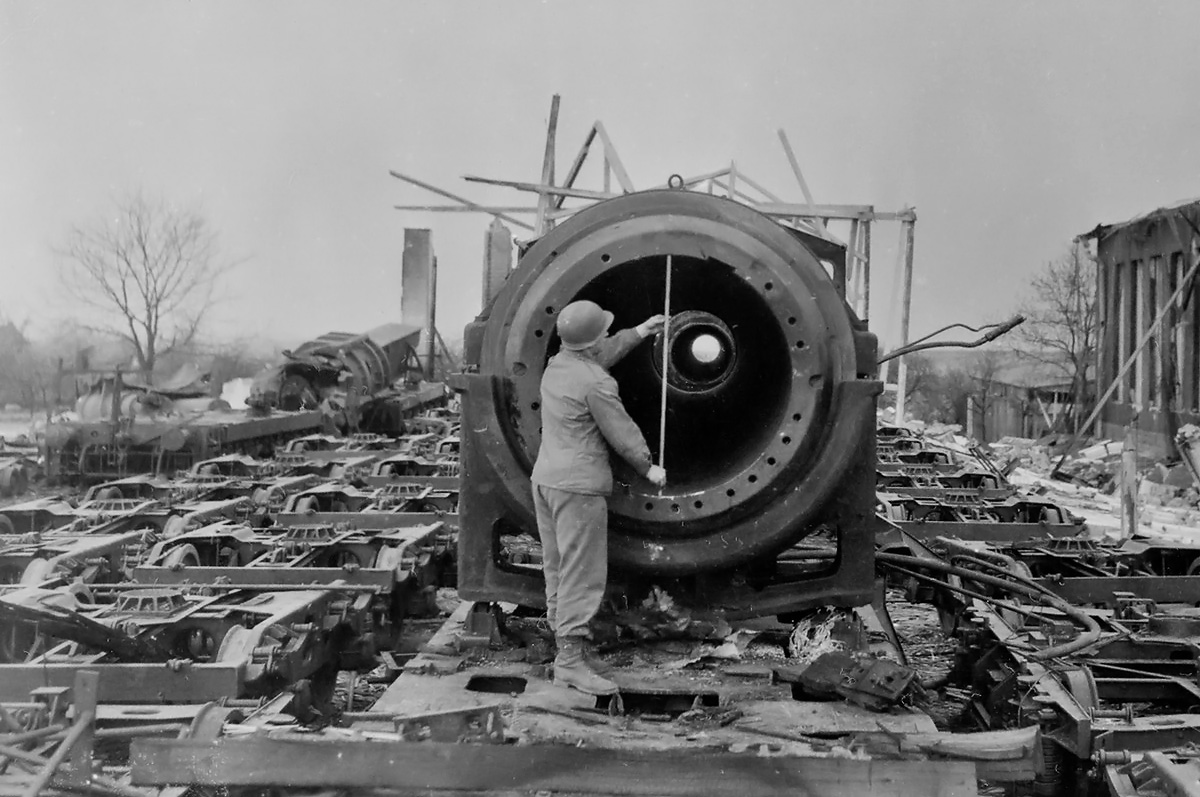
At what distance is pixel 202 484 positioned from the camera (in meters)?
7.65

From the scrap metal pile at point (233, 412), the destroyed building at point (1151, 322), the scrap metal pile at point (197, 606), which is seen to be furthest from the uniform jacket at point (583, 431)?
the destroyed building at point (1151, 322)

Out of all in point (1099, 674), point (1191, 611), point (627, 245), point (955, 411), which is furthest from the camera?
point (955, 411)

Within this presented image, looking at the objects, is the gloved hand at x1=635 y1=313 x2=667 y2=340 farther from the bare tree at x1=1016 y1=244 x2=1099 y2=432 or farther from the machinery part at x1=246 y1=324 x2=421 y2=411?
the bare tree at x1=1016 y1=244 x2=1099 y2=432

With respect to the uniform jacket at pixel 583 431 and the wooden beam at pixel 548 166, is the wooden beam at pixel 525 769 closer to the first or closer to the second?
the uniform jacket at pixel 583 431

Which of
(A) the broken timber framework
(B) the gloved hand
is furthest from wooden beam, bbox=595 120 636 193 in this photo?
(B) the gloved hand

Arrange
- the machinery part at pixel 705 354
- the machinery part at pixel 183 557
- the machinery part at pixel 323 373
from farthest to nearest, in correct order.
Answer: the machinery part at pixel 323 373
the machinery part at pixel 183 557
the machinery part at pixel 705 354

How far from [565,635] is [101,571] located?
9.66ft

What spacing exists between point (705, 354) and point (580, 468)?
0.77 metres

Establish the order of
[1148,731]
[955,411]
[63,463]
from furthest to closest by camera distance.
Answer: [955,411] < [63,463] < [1148,731]

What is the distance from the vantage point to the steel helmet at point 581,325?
3.38 meters

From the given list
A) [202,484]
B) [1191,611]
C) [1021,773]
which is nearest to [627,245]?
[1021,773]

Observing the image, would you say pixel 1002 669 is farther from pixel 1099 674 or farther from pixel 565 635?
pixel 565 635

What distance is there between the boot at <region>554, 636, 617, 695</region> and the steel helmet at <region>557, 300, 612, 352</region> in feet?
2.97

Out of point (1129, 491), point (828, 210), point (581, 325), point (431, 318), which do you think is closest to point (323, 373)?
point (431, 318)
